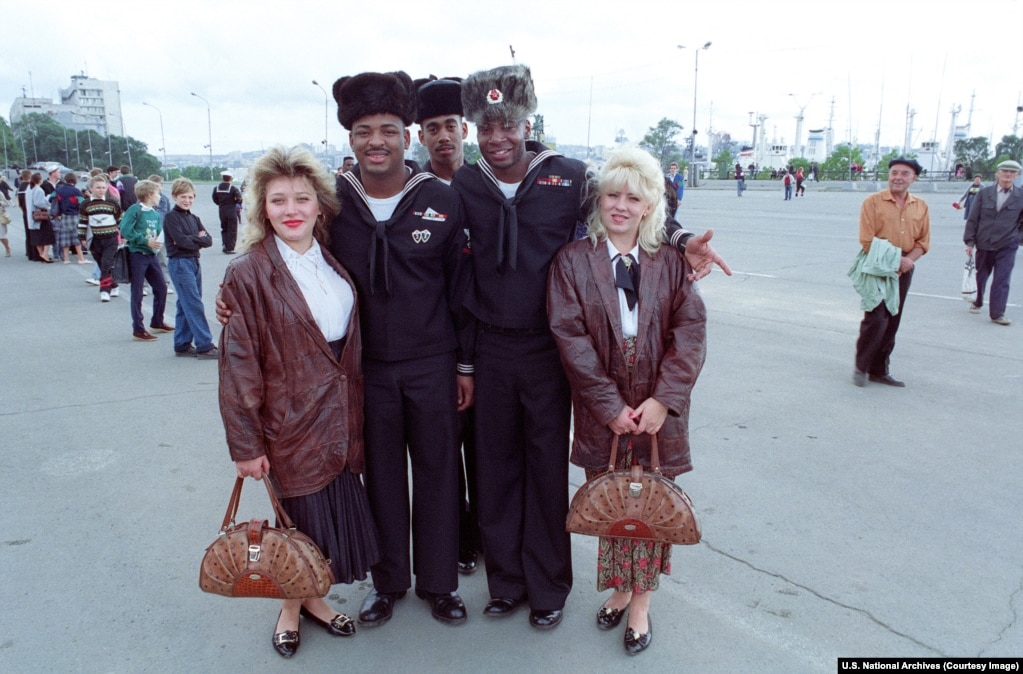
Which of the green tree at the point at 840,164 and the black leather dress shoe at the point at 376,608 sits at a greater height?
the green tree at the point at 840,164

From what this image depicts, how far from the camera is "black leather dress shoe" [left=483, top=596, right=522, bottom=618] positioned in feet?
10.1

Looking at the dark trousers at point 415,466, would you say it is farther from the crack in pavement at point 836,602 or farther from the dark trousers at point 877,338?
the dark trousers at point 877,338

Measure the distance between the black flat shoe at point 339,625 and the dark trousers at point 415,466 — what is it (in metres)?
0.19

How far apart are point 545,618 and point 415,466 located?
0.84 metres

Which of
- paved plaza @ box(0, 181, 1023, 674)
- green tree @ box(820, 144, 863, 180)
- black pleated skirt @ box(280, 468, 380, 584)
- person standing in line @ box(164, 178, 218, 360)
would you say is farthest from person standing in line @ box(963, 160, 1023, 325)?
green tree @ box(820, 144, 863, 180)

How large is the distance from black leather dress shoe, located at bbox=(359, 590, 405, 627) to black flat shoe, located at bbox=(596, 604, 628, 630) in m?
0.87

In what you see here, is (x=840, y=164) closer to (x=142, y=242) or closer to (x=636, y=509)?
(x=142, y=242)

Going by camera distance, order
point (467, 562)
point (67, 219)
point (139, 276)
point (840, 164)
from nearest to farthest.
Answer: point (467, 562), point (139, 276), point (67, 219), point (840, 164)

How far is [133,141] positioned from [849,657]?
382 feet

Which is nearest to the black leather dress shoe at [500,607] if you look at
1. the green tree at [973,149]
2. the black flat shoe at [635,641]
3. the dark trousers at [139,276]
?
the black flat shoe at [635,641]

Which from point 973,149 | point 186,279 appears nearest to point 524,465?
point 186,279

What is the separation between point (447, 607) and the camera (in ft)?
10.0

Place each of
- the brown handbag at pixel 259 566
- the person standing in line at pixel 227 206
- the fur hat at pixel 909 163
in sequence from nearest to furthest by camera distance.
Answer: the brown handbag at pixel 259 566 → the fur hat at pixel 909 163 → the person standing in line at pixel 227 206

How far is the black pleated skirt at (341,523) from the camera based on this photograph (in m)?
2.80
